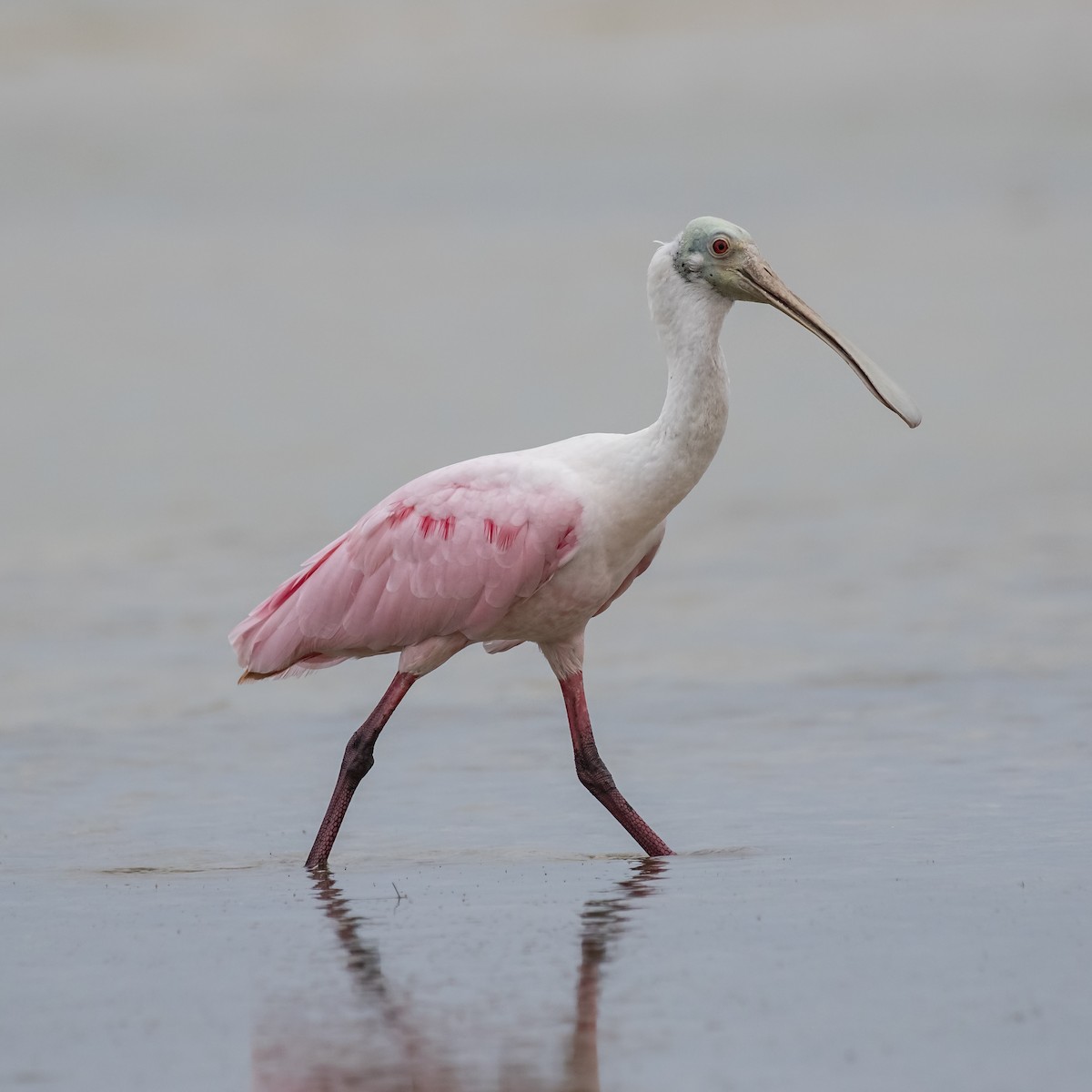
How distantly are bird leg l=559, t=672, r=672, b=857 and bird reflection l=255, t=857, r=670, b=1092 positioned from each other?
226cm

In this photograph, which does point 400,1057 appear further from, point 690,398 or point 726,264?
point 726,264

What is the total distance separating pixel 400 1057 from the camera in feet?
21.6

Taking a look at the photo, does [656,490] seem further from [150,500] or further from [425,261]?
[425,261]

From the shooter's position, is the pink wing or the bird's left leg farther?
the bird's left leg

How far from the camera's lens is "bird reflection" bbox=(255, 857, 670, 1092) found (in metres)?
6.36

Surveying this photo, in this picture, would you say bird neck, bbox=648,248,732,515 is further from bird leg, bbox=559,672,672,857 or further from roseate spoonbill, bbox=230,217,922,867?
bird leg, bbox=559,672,672,857

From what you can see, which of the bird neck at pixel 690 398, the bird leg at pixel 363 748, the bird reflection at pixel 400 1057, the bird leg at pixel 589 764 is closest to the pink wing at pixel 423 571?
the bird leg at pixel 363 748

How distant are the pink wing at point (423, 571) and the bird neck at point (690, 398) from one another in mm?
426

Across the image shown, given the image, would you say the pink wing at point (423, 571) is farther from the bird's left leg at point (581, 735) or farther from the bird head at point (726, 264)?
the bird head at point (726, 264)

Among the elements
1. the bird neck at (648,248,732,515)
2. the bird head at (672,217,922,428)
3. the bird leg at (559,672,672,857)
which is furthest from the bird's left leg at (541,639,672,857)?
the bird head at (672,217,922,428)

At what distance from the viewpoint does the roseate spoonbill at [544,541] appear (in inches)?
388

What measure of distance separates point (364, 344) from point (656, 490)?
92.3ft

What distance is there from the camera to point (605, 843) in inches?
408

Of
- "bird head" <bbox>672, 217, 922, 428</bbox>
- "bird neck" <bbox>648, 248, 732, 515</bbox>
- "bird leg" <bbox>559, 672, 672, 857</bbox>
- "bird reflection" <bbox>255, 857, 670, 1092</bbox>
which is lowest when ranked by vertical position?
"bird leg" <bbox>559, 672, 672, 857</bbox>
